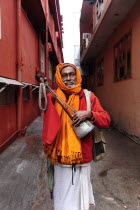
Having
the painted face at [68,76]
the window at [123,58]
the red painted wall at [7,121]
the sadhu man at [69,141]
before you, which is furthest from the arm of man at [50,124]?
the window at [123,58]

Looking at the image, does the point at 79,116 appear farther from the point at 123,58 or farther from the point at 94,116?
the point at 123,58

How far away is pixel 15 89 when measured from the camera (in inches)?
217

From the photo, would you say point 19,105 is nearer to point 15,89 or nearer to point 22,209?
point 15,89

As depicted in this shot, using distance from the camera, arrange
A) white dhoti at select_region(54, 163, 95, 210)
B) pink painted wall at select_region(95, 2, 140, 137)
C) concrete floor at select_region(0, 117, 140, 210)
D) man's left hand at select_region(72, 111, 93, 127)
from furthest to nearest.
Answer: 1. pink painted wall at select_region(95, 2, 140, 137)
2. concrete floor at select_region(0, 117, 140, 210)
3. white dhoti at select_region(54, 163, 95, 210)
4. man's left hand at select_region(72, 111, 93, 127)

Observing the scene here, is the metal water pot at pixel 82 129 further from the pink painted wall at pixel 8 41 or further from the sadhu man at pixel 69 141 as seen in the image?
the pink painted wall at pixel 8 41

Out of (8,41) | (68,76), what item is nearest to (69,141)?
(68,76)

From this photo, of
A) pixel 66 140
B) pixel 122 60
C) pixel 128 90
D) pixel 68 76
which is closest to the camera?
pixel 66 140

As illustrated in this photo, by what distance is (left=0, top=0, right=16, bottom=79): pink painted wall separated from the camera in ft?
14.3

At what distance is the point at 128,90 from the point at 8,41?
391 cm

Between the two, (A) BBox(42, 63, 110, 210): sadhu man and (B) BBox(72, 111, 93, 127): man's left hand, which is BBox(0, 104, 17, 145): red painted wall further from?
(B) BBox(72, 111, 93, 127): man's left hand

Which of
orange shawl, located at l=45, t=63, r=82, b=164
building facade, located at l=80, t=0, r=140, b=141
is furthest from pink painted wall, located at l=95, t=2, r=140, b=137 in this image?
orange shawl, located at l=45, t=63, r=82, b=164

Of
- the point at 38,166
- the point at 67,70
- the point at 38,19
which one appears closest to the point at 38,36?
the point at 38,19

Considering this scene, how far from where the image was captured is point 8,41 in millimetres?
4773

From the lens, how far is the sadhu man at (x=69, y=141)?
1.71m
